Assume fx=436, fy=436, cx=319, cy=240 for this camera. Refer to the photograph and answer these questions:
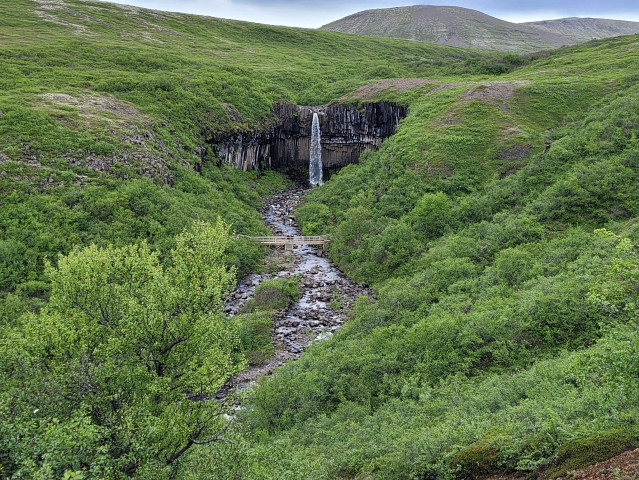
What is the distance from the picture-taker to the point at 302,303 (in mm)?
38469

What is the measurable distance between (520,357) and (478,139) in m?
37.5

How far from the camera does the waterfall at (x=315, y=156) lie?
7538 cm

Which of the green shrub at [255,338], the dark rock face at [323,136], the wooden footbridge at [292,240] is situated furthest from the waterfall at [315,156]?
the green shrub at [255,338]

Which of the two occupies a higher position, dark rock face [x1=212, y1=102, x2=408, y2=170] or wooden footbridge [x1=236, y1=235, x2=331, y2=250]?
dark rock face [x1=212, y1=102, x2=408, y2=170]

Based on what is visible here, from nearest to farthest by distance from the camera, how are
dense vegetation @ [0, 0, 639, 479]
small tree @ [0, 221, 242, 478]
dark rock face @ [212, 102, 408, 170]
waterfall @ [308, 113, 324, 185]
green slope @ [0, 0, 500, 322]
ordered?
small tree @ [0, 221, 242, 478] → dense vegetation @ [0, 0, 639, 479] → green slope @ [0, 0, 500, 322] → dark rock face @ [212, 102, 408, 170] → waterfall @ [308, 113, 324, 185]

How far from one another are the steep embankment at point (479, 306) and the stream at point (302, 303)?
2.14 meters

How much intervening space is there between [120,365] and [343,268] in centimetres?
3101

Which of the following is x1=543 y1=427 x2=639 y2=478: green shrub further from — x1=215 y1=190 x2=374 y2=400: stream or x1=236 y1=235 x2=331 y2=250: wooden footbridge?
x1=236 y1=235 x2=331 y2=250: wooden footbridge

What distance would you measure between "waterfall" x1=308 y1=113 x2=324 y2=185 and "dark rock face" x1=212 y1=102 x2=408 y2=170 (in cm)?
113

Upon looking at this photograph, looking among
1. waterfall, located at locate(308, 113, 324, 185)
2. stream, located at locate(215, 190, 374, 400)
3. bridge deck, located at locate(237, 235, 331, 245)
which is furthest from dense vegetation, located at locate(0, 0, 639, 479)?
waterfall, located at locate(308, 113, 324, 185)

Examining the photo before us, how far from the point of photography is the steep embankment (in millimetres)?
11953

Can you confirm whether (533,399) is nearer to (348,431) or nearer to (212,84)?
(348,431)

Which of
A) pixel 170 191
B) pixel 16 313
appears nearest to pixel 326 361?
pixel 16 313

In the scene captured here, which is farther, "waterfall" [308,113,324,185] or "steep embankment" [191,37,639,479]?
"waterfall" [308,113,324,185]
